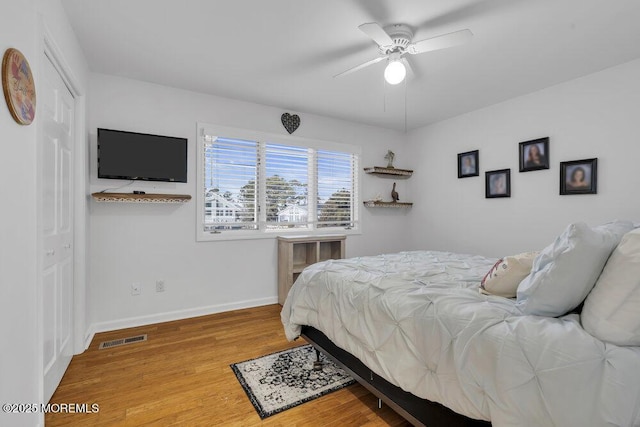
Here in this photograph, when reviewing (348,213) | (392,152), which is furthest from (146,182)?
(392,152)

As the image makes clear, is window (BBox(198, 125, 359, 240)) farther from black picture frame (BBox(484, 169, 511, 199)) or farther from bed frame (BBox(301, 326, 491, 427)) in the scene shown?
bed frame (BBox(301, 326, 491, 427))

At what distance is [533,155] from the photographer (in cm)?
343

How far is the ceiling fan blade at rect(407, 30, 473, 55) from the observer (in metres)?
1.95

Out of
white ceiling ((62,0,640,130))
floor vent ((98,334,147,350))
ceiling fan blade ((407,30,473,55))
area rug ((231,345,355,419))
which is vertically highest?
white ceiling ((62,0,640,130))

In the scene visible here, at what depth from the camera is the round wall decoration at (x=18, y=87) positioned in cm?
119

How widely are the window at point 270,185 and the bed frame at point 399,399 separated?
2.04m

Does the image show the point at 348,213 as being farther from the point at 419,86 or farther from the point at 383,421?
the point at 383,421

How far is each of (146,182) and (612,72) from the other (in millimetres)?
4748

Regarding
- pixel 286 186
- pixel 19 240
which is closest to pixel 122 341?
pixel 19 240

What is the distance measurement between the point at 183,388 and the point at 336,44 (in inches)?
112

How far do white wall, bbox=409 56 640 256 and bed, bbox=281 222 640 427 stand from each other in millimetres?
1980

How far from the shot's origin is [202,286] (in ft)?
11.3

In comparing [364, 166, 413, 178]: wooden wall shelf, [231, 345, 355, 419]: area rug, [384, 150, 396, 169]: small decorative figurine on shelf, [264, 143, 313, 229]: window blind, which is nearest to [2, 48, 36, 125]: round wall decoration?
[231, 345, 355, 419]: area rug

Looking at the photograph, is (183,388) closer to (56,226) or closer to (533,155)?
(56,226)
